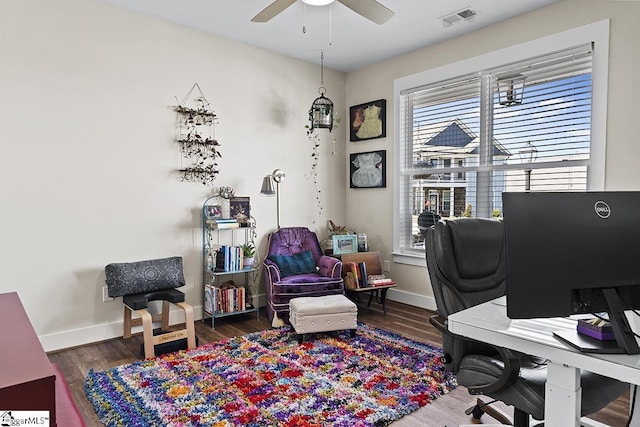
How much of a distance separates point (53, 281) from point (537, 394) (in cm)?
332

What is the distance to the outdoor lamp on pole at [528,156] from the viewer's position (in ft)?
11.6

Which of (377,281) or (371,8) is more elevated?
(371,8)

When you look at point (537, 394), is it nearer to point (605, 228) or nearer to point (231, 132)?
point (605, 228)

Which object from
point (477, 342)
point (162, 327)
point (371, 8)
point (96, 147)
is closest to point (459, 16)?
point (371, 8)

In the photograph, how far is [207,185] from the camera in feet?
13.0

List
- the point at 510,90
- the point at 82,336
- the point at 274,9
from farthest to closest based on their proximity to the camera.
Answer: the point at 510,90, the point at 82,336, the point at 274,9

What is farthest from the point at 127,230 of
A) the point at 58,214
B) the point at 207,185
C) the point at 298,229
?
the point at 298,229

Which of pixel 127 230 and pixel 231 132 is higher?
pixel 231 132

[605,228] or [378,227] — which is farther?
[378,227]

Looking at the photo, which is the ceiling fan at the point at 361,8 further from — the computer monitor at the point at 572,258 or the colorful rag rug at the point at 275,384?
the colorful rag rug at the point at 275,384

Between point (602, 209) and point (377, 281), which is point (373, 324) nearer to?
point (377, 281)

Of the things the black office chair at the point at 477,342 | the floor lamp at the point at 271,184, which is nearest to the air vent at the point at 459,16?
the floor lamp at the point at 271,184

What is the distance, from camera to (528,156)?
3572 mm

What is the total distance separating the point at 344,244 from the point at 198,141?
1.89 metres
